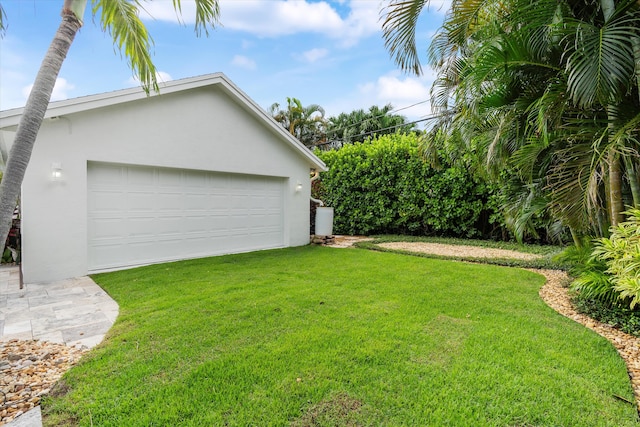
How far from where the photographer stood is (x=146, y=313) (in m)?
4.18

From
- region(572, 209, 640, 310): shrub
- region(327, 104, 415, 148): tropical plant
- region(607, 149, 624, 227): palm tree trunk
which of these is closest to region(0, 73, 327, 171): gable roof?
region(607, 149, 624, 227): palm tree trunk

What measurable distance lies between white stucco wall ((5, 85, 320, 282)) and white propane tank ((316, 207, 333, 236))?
222 cm

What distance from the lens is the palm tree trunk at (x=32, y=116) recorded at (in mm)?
2775

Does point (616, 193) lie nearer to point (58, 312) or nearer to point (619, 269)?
point (619, 269)

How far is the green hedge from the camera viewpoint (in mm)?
10742

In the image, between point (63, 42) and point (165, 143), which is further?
point (165, 143)

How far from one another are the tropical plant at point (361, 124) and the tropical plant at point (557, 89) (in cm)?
1599

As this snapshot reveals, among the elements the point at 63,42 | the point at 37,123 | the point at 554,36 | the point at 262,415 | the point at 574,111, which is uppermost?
the point at 554,36

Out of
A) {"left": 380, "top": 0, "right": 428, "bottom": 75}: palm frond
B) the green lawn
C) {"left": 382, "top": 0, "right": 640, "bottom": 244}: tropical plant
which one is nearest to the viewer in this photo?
the green lawn

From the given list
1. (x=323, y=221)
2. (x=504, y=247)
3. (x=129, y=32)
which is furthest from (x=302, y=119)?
(x=129, y=32)

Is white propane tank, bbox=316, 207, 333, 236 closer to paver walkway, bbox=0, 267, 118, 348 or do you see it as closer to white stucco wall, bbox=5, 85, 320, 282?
white stucco wall, bbox=5, 85, 320, 282

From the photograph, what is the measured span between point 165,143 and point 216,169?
4.53 ft

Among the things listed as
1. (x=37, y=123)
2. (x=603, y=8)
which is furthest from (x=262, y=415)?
(x=603, y=8)

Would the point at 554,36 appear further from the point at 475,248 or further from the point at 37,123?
the point at 475,248
